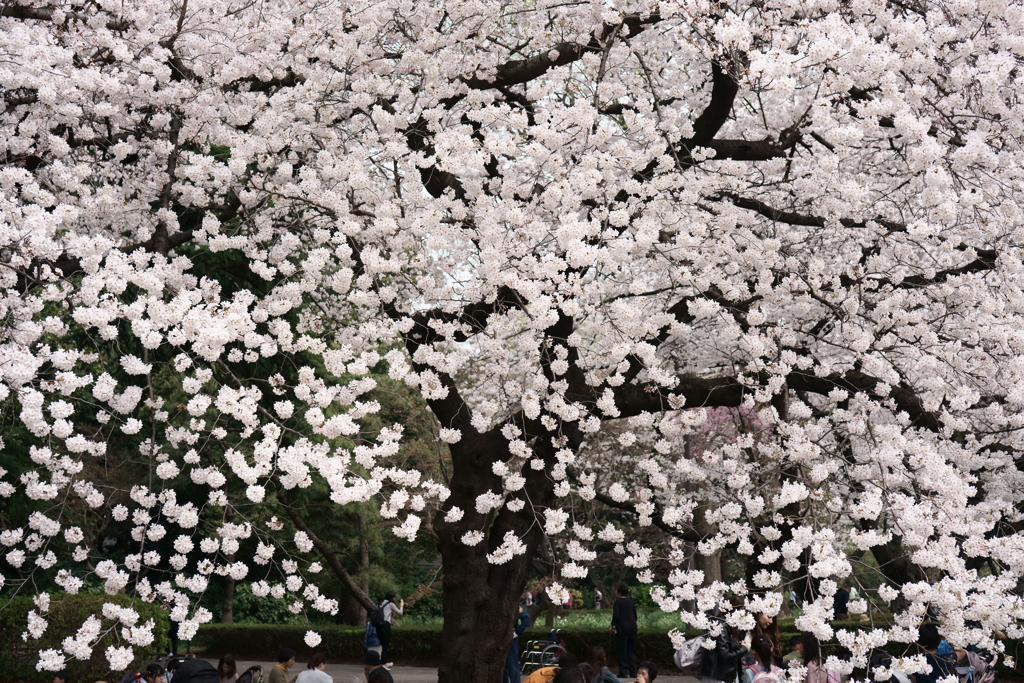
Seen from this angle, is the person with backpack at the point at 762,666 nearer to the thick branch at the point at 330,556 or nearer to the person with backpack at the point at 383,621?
the person with backpack at the point at 383,621

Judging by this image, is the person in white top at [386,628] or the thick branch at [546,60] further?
the person in white top at [386,628]

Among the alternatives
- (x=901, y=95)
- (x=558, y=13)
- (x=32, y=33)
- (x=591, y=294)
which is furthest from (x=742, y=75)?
(x=32, y=33)

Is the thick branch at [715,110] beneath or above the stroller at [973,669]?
above

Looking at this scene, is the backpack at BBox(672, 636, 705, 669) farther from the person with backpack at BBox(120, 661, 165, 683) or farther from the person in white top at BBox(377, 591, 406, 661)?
the person in white top at BBox(377, 591, 406, 661)

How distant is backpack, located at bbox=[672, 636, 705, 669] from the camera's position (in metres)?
8.45

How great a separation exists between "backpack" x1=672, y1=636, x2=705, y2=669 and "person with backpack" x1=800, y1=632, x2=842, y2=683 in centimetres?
158

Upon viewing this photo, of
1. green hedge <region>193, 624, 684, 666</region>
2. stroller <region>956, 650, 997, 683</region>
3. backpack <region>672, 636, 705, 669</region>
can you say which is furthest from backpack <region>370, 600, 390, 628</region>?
stroller <region>956, 650, 997, 683</region>

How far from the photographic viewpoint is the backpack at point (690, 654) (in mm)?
8453

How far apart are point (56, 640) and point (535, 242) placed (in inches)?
333

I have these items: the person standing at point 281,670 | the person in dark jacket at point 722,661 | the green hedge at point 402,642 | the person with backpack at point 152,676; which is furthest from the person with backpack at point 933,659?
the green hedge at point 402,642

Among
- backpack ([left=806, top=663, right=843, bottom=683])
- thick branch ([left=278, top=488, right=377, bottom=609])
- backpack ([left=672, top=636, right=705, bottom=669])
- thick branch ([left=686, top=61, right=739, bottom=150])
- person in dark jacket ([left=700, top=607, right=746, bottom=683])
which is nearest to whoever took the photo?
backpack ([left=806, top=663, right=843, bottom=683])

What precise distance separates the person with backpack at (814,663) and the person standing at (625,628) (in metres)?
6.98

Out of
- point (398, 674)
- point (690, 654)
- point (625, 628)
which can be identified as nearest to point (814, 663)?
point (690, 654)

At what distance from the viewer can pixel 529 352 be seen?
8594 millimetres
